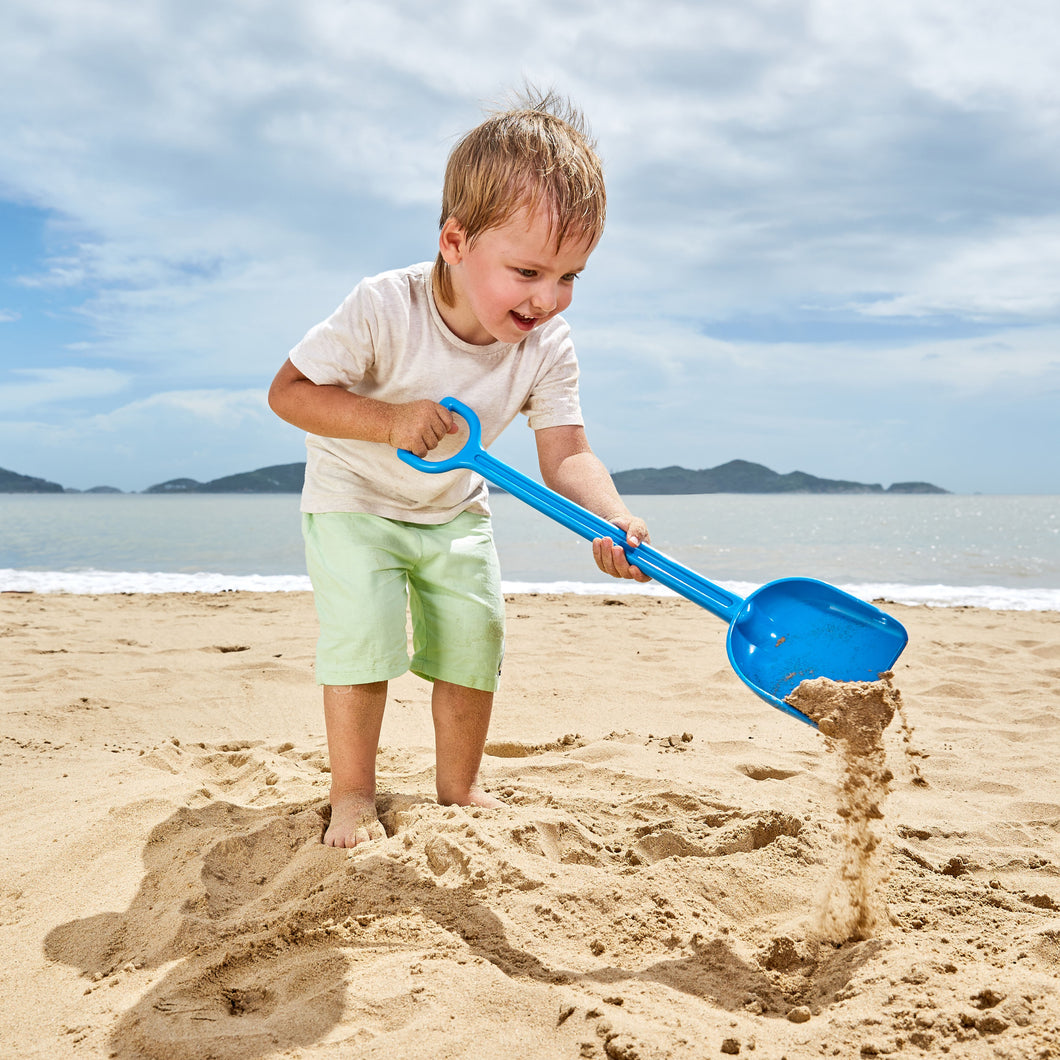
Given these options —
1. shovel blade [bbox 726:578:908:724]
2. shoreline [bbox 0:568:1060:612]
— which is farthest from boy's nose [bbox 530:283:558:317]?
shoreline [bbox 0:568:1060:612]

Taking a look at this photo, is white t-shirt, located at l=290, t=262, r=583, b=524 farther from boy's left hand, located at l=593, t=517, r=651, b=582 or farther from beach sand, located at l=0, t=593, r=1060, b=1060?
beach sand, located at l=0, t=593, r=1060, b=1060

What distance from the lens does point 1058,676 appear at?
3.73 m

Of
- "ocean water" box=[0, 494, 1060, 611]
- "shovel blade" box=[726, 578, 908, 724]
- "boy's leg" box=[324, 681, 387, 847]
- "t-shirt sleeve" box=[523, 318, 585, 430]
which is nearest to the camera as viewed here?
"shovel blade" box=[726, 578, 908, 724]

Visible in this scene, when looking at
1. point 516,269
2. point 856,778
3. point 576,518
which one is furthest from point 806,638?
point 516,269

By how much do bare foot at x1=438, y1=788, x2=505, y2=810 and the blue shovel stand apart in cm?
72

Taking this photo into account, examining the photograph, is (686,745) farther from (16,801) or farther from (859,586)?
(859,586)

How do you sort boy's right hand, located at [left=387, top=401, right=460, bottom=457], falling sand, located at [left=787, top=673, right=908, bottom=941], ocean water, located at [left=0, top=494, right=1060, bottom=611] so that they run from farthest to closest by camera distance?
ocean water, located at [left=0, top=494, right=1060, bottom=611]
boy's right hand, located at [left=387, top=401, right=460, bottom=457]
falling sand, located at [left=787, top=673, right=908, bottom=941]

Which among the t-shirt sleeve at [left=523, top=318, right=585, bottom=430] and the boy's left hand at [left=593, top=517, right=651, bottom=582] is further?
the t-shirt sleeve at [left=523, top=318, right=585, bottom=430]

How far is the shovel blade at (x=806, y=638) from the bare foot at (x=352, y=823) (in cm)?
87

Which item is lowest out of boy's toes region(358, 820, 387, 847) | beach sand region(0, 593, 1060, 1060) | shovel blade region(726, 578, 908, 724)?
beach sand region(0, 593, 1060, 1060)

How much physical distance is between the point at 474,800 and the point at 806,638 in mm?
899

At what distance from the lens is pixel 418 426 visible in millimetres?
1917

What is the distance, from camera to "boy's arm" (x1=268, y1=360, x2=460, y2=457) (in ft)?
6.32

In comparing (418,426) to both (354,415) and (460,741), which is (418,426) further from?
(460,741)
